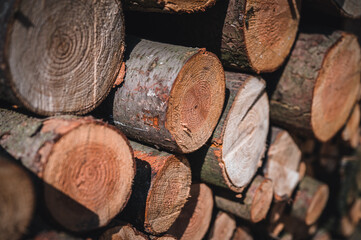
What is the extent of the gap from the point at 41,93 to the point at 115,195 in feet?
1.57

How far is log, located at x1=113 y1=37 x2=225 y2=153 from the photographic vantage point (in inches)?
48.9

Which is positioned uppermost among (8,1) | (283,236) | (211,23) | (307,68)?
(8,1)

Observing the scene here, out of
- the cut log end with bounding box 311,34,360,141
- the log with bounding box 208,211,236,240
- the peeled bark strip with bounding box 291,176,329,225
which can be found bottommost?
the peeled bark strip with bounding box 291,176,329,225

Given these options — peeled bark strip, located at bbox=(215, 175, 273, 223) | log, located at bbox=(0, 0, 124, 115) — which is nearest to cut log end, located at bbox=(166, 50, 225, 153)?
log, located at bbox=(0, 0, 124, 115)

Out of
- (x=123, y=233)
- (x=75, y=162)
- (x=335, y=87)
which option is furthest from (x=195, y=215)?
(x=335, y=87)

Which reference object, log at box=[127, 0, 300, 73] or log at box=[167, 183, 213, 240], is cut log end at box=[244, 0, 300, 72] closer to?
log at box=[127, 0, 300, 73]

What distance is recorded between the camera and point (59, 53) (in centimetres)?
102

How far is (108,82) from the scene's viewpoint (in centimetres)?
129

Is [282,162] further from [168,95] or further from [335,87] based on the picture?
[168,95]

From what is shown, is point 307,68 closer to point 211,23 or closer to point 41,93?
point 211,23

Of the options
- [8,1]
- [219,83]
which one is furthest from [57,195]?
[219,83]

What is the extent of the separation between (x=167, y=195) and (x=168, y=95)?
1.77 feet

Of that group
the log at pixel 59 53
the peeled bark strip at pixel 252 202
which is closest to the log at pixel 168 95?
the log at pixel 59 53

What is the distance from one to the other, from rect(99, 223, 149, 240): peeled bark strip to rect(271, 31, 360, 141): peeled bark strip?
1368mm
